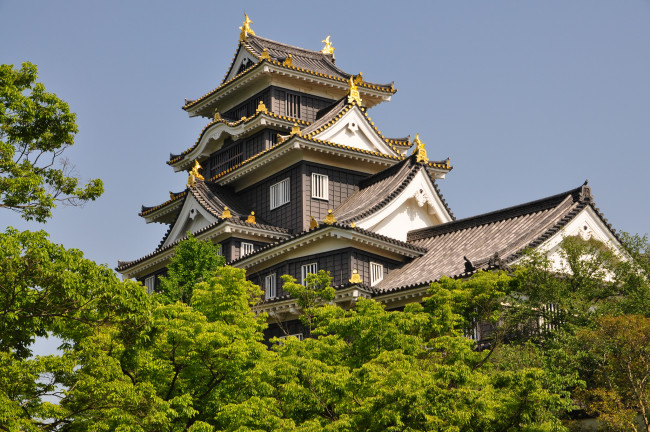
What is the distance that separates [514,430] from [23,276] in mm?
11239

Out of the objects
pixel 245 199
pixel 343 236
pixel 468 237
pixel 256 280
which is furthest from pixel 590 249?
pixel 245 199

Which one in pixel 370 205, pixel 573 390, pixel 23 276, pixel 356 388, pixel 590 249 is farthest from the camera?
pixel 370 205

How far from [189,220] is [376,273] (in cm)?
1200

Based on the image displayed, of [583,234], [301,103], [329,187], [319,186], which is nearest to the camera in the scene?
[583,234]

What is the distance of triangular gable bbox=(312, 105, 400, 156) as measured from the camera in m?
39.4

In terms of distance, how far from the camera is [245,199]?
42.2m

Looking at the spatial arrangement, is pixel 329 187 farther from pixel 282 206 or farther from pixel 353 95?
pixel 353 95

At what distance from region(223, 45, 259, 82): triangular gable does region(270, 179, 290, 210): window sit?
766 cm

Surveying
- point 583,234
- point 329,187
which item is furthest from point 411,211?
point 583,234

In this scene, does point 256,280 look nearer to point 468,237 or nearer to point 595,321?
point 468,237

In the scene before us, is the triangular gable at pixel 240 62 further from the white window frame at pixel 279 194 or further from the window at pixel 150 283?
the window at pixel 150 283

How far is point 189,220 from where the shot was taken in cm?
4222

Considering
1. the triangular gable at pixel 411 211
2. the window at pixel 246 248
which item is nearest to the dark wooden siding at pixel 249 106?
the window at pixel 246 248

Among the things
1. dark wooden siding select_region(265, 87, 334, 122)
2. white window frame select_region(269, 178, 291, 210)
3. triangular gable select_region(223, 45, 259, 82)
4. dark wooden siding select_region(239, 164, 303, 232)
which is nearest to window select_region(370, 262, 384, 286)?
dark wooden siding select_region(239, 164, 303, 232)
